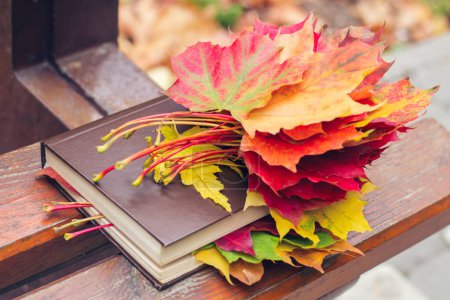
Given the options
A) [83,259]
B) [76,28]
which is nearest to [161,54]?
[76,28]

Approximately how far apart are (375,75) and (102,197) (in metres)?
0.36

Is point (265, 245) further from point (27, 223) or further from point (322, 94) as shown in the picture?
point (27, 223)

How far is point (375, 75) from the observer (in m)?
0.90

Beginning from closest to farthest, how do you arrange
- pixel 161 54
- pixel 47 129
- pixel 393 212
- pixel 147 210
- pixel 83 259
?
pixel 147 210 < pixel 393 212 < pixel 83 259 < pixel 47 129 < pixel 161 54

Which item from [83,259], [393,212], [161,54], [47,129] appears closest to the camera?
[393,212]

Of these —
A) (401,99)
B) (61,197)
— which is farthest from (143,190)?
(401,99)

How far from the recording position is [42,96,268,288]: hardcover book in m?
0.82

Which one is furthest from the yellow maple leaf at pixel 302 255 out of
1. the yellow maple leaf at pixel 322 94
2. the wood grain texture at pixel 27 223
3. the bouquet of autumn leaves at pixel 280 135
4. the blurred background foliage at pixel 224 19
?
the blurred background foliage at pixel 224 19

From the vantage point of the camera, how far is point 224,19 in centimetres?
314

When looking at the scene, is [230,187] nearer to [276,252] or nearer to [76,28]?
[276,252]

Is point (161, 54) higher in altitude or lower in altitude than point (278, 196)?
lower

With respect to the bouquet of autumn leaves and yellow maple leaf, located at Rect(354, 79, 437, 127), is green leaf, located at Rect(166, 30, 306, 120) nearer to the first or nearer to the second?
the bouquet of autumn leaves

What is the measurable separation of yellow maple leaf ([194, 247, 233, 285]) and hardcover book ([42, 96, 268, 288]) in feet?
0.04

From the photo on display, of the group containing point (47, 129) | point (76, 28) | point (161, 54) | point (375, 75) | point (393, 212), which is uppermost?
point (375, 75)
